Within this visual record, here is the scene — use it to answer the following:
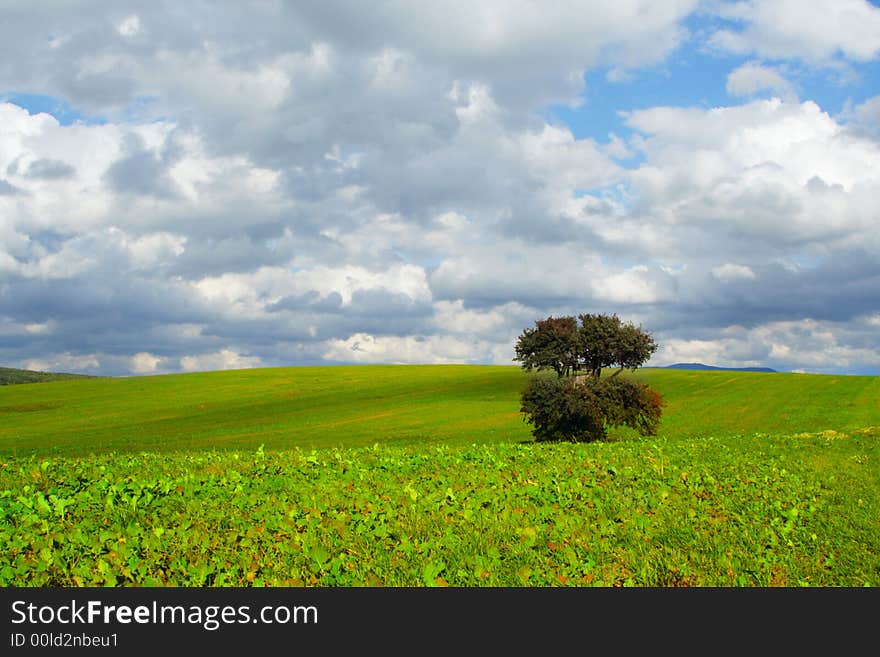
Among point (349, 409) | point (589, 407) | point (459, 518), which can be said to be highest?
point (459, 518)

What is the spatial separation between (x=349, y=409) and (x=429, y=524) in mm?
60686

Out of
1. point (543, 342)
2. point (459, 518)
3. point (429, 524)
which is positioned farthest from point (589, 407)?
point (543, 342)

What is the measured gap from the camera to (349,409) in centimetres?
6981

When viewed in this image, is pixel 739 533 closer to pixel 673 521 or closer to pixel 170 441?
pixel 673 521

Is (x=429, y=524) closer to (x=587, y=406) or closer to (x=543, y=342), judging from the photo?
(x=587, y=406)

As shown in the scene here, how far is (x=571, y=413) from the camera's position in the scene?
3553 cm

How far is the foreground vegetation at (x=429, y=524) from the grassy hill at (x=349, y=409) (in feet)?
74.1

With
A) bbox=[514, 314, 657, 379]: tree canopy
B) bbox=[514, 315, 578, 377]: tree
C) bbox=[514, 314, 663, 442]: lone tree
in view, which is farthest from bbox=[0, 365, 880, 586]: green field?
bbox=[514, 315, 578, 377]: tree

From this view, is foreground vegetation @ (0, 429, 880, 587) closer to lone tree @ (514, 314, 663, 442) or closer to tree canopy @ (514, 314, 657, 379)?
lone tree @ (514, 314, 663, 442)

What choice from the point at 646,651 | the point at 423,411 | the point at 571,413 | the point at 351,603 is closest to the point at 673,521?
the point at 646,651

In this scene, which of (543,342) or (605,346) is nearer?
(605,346)

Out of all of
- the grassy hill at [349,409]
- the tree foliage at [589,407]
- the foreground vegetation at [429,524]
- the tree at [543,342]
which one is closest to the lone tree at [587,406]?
the tree foliage at [589,407]

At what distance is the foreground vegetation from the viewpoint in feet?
28.4

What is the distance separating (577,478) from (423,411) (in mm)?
53870
